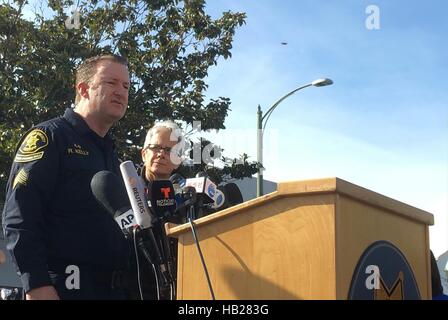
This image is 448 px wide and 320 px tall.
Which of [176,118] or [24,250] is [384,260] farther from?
[176,118]

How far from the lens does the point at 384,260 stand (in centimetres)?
196

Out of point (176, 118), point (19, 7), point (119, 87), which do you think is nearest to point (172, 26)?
point (176, 118)

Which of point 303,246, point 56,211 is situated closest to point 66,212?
point 56,211

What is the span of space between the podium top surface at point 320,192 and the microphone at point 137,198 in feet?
0.36

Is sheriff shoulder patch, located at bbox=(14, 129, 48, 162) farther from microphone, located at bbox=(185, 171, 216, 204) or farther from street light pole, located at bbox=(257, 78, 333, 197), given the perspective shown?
street light pole, located at bbox=(257, 78, 333, 197)

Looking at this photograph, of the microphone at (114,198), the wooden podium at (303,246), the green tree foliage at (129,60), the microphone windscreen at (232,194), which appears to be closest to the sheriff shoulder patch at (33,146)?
the microphone at (114,198)

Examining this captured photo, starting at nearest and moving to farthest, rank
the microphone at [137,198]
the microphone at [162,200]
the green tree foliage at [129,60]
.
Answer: the microphone at [137,198] < the microphone at [162,200] < the green tree foliage at [129,60]

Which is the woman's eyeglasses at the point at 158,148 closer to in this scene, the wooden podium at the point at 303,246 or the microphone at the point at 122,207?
the microphone at the point at 122,207

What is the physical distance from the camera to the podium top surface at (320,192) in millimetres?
1799

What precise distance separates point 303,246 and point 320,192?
18 centimetres

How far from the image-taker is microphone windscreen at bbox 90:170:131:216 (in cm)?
237

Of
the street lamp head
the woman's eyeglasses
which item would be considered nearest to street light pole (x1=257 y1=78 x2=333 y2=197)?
the street lamp head

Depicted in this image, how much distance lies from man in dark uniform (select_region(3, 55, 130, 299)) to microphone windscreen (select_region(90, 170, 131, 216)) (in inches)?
10.5

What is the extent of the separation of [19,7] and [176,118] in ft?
14.4
